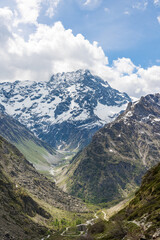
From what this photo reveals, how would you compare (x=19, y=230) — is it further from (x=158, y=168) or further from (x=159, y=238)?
(x=159, y=238)

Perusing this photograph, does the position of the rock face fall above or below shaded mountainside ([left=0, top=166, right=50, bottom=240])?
above

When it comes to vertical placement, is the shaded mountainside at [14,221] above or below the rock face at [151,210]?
below

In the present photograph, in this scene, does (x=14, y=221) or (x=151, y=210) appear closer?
(x=151, y=210)

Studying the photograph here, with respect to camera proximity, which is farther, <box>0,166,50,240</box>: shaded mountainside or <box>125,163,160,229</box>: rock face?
<box>0,166,50,240</box>: shaded mountainside

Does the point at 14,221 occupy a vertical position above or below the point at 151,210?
below

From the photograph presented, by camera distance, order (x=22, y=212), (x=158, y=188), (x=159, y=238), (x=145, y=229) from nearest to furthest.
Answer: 1. (x=159, y=238)
2. (x=145, y=229)
3. (x=158, y=188)
4. (x=22, y=212)

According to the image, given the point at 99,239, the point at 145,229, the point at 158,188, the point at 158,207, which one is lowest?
the point at 99,239

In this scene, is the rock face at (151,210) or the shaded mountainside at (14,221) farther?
the shaded mountainside at (14,221)

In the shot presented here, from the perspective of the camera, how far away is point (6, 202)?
17850 centimetres

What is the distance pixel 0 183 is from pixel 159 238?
156511 millimetres

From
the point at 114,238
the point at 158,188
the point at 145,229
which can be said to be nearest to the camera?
the point at 145,229

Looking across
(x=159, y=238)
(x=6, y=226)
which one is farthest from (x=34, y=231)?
(x=159, y=238)

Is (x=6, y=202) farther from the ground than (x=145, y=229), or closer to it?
closer to it

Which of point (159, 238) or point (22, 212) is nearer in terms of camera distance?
point (159, 238)
